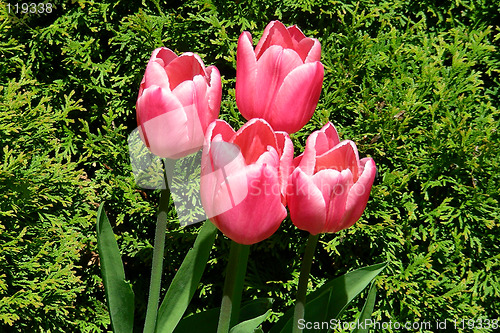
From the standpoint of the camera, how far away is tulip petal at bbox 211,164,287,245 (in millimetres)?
963

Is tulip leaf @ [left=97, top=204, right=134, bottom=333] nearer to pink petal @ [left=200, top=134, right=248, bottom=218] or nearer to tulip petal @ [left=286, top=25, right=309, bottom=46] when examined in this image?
pink petal @ [left=200, top=134, right=248, bottom=218]

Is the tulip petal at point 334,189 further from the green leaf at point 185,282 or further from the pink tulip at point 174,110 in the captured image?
the green leaf at point 185,282

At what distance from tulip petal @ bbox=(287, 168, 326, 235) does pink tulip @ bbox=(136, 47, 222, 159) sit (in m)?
0.23

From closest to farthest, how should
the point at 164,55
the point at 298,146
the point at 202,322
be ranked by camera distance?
the point at 164,55, the point at 202,322, the point at 298,146

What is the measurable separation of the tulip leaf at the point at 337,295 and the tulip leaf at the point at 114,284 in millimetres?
381

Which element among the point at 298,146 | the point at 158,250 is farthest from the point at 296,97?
the point at 298,146

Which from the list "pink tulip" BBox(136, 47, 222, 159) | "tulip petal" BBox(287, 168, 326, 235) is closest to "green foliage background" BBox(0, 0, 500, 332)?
"pink tulip" BBox(136, 47, 222, 159)

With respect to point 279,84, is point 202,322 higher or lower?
lower

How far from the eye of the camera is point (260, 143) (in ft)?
3.52

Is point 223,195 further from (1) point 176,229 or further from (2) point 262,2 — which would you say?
(2) point 262,2

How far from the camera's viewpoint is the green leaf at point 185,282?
134cm

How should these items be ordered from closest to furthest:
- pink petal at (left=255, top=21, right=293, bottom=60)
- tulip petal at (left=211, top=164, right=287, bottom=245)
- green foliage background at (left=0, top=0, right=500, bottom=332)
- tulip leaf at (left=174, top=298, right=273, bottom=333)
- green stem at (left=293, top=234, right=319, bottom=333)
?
tulip petal at (left=211, top=164, right=287, bottom=245)
green stem at (left=293, top=234, right=319, bottom=333)
pink petal at (left=255, top=21, right=293, bottom=60)
tulip leaf at (left=174, top=298, right=273, bottom=333)
green foliage background at (left=0, top=0, right=500, bottom=332)

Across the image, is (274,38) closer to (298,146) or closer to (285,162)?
(285,162)

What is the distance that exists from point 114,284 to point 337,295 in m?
0.54
